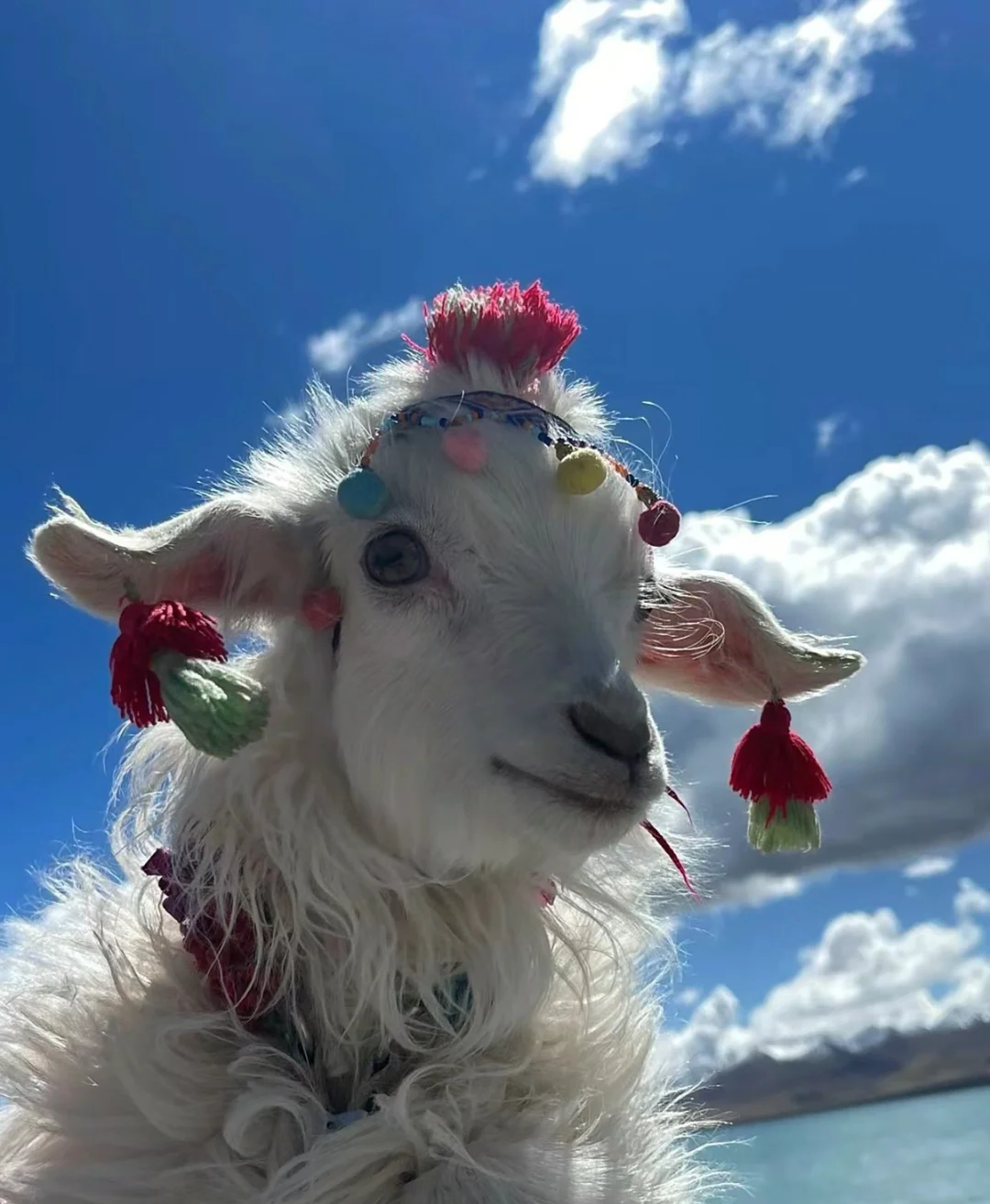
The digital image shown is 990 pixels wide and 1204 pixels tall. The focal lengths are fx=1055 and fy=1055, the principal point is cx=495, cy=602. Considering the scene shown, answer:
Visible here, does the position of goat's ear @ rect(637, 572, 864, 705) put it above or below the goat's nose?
above

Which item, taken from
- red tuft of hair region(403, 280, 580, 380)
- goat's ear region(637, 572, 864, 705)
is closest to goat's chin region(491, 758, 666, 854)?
goat's ear region(637, 572, 864, 705)

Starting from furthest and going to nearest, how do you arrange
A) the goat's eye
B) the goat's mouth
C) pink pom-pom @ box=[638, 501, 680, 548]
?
pink pom-pom @ box=[638, 501, 680, 548] < the goat's eye < the goat's mouth

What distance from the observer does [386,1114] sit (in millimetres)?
1430

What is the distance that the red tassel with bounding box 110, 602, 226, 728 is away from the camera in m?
1.56

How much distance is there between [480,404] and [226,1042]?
45.0 inches

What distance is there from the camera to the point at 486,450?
6.00ft

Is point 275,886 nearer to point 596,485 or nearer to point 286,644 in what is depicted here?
point 286,644

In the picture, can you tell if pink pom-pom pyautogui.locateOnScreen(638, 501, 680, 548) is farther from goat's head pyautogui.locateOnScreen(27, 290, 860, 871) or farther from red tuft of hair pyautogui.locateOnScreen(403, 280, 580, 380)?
red tuft of hair pyautogui.locateOnScreen(403, 280, 580, 380)

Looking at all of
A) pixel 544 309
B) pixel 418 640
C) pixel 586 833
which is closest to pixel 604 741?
pixel 586 833

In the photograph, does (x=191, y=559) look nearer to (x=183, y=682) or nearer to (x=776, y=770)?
(x=183, y=682)

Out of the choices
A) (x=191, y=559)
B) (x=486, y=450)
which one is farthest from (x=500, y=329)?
(x=191, y=559)

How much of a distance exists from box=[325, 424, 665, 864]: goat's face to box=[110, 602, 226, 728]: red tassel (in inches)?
11.1

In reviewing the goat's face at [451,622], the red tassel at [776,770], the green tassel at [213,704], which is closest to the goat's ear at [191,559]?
the goat's face at [451,622]

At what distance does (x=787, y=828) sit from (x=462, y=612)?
0.76m
